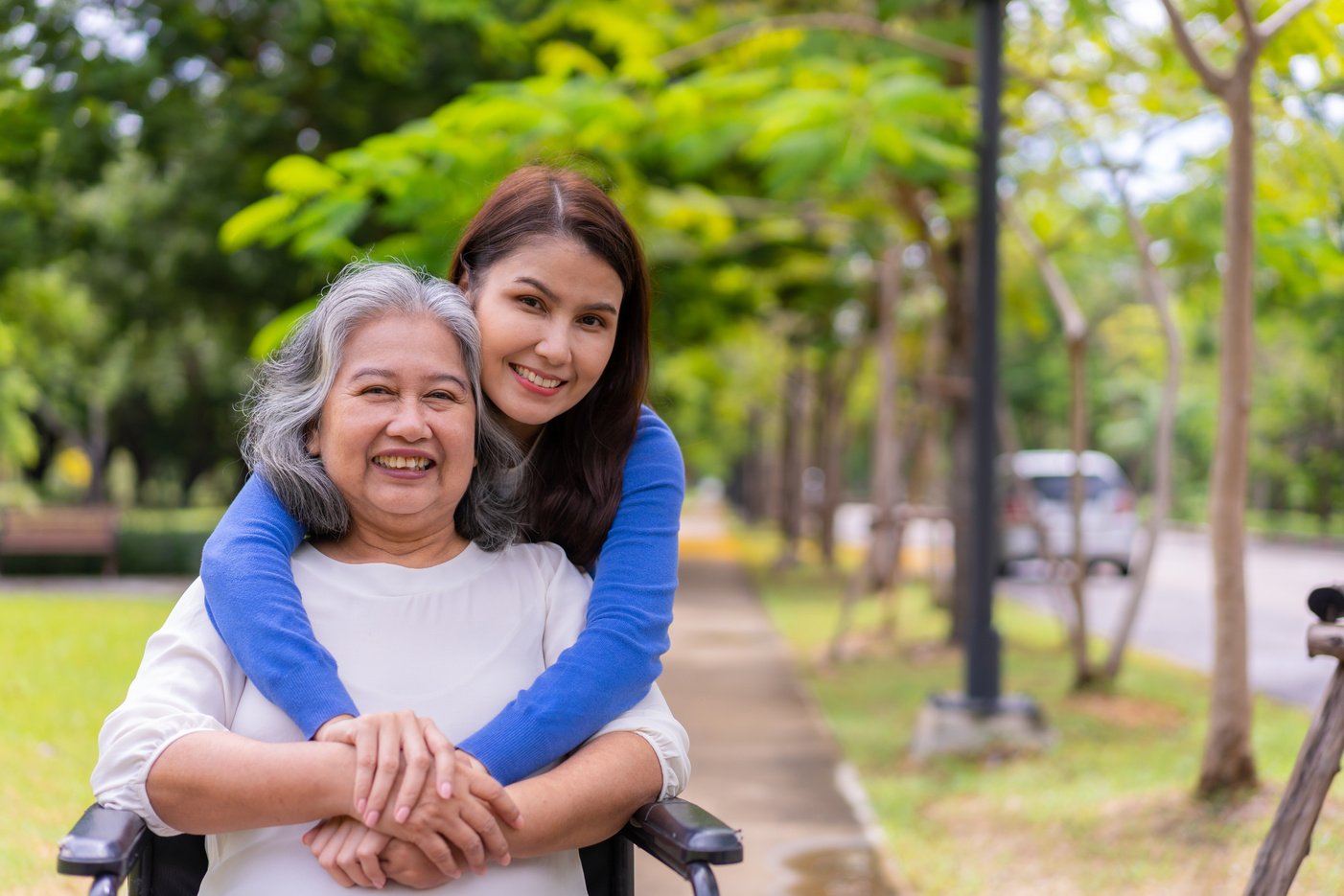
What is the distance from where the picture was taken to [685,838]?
6.77 ft

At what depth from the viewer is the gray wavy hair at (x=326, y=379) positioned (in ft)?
7.45

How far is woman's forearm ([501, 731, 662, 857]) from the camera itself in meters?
2.08

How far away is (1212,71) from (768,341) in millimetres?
19324

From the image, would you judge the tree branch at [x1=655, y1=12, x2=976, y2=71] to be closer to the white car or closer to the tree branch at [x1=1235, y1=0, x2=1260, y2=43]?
the tree branch at [x1=1235, y1=0, x2=1260, y2=43]

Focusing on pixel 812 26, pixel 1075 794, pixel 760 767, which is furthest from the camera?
pixel 812 26

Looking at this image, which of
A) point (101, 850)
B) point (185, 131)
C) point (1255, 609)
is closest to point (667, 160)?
point (185, 131)

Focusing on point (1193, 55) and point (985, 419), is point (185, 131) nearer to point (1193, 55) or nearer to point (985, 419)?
point (985, 419)

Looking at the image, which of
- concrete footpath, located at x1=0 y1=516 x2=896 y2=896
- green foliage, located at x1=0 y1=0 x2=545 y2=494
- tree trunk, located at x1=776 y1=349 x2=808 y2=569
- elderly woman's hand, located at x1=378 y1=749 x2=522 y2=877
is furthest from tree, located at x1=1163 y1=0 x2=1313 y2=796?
tree trunk, located at x1=776 y1=349 x2=808 y2=569

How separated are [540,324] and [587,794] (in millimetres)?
774

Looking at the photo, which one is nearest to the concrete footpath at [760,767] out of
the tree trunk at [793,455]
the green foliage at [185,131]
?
the green foliage at [185,131]

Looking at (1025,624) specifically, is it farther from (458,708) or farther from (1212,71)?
(458,708)

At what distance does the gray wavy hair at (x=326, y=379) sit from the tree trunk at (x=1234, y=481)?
358 cm

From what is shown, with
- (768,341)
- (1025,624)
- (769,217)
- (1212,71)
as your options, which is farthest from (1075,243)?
(768,341)

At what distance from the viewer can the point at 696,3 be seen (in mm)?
8977
